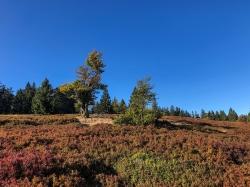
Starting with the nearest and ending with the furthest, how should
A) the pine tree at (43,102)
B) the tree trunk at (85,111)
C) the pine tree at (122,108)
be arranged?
1. the pine tree at (122,108)
2. the tree trunk at (85,111)
3. the pine tree at (43,102)

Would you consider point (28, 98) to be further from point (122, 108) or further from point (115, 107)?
point (122, 108)

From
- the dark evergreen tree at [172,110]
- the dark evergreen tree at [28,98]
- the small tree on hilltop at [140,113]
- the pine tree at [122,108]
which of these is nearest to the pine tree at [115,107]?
the pine tree at [122,108]

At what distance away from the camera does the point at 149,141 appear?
65.4 feet

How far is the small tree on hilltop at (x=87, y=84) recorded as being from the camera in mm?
53125

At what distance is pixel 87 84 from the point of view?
53750mm

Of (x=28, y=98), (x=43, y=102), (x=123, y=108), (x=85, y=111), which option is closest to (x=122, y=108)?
(x=123, y=108)

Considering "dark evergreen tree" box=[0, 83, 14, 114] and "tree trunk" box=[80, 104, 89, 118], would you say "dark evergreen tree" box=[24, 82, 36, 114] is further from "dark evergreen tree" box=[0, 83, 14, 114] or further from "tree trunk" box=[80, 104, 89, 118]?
"tree trunk" box=[80, 104, 89, 118]

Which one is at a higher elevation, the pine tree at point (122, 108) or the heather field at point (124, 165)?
the pine tree at point (122, 108)

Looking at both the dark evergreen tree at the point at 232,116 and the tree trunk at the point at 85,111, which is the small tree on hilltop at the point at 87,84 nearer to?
the tree trunk at the point at 85,111

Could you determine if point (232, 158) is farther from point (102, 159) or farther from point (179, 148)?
point (102, 159)

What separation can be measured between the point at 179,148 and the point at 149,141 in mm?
2661

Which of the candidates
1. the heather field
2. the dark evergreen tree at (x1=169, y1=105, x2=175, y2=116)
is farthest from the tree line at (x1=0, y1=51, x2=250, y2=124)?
the dark evergreen tree at (x1=169, y1=105, x2=175, y2=116)

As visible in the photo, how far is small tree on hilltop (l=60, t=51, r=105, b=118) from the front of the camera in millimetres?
53125

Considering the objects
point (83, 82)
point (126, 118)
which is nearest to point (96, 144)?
point (126, 118)
